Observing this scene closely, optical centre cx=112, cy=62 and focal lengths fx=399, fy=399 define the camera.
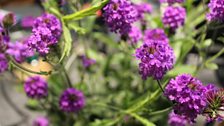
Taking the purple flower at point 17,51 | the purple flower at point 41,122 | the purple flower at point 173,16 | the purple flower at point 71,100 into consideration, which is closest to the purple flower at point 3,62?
the purple flower at point 17,51

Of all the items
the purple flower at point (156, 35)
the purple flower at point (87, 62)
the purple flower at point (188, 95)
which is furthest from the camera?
the purple flower at point (87, 62)

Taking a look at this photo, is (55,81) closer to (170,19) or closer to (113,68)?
(113,68)

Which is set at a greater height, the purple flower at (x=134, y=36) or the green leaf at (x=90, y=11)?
the green leaf at (x=90, y=11)

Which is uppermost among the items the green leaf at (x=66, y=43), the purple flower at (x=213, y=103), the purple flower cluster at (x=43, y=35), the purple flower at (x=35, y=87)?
the purple flower cluster at (x=43, y=35)

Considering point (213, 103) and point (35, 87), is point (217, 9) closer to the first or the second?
point (213, 103)

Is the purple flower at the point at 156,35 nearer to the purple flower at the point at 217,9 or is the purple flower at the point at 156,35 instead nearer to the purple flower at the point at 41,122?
the purple flower at the point at 217,9

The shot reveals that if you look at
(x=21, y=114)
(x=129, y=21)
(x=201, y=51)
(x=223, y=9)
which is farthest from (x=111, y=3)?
(x=21, y=114)
